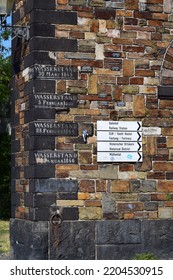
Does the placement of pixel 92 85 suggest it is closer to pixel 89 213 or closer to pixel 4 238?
pixel 89 213

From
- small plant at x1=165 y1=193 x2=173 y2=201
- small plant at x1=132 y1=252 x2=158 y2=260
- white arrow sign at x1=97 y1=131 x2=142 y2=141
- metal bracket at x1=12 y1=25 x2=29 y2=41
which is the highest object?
metal bracket at x1=12 y1=25 x2=29 y2=41

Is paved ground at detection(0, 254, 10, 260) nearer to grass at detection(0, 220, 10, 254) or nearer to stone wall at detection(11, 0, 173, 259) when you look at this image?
grass at detection(0, 220, 10, 254)

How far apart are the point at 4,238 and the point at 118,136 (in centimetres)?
434

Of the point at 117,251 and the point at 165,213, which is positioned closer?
the point at 117,251

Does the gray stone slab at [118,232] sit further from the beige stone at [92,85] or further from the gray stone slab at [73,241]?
the beige stone at [92,85]

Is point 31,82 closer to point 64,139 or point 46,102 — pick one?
point 46,102

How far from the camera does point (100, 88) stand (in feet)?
28.3

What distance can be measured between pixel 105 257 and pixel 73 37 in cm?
300

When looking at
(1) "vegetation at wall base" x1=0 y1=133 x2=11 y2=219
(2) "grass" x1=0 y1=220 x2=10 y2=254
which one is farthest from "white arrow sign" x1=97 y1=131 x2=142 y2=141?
(1) "vegetation at wall base" x1=0 y1=133 x2=11 y2=219

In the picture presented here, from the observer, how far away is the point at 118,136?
8617 millimetres

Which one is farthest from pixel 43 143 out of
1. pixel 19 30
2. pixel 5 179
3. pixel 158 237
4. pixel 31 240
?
pixel 5 179

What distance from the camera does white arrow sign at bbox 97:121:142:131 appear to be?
28.2ft

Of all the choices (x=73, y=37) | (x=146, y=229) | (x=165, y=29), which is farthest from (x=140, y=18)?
(x=146, y=229)

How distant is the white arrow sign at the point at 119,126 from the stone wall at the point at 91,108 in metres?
0.07
